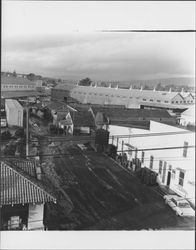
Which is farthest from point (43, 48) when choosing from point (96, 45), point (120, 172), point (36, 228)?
point (36, 228)

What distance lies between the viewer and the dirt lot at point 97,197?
1.60 meters

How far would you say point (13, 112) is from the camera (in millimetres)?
1491

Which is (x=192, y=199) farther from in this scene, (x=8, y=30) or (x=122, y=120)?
(x=8, y=30)

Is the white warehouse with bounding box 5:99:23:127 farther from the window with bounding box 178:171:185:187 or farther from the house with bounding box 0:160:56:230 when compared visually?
the window with bounding box 178:171:185:187

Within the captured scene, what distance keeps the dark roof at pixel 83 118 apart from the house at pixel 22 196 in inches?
14.1

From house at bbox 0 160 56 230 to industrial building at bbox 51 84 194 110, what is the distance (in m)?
0.47

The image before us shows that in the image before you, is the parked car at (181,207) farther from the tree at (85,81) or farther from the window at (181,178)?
the tree at (85,81)

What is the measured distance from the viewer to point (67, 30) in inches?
53.9

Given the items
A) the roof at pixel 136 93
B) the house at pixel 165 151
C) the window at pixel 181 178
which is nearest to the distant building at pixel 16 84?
the roof at pixel 136 93

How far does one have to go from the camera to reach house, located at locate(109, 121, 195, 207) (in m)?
1.65

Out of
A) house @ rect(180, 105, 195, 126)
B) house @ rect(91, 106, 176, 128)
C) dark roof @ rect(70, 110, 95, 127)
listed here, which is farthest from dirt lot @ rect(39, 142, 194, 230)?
house @ rect(180, 105, 195, 126)

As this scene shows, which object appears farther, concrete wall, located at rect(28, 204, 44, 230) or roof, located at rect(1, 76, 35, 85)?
concrete wall, located at rect(28, 204, 44, 230)

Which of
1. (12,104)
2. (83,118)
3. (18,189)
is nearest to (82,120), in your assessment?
(83,118)

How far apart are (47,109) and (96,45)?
473 mm
